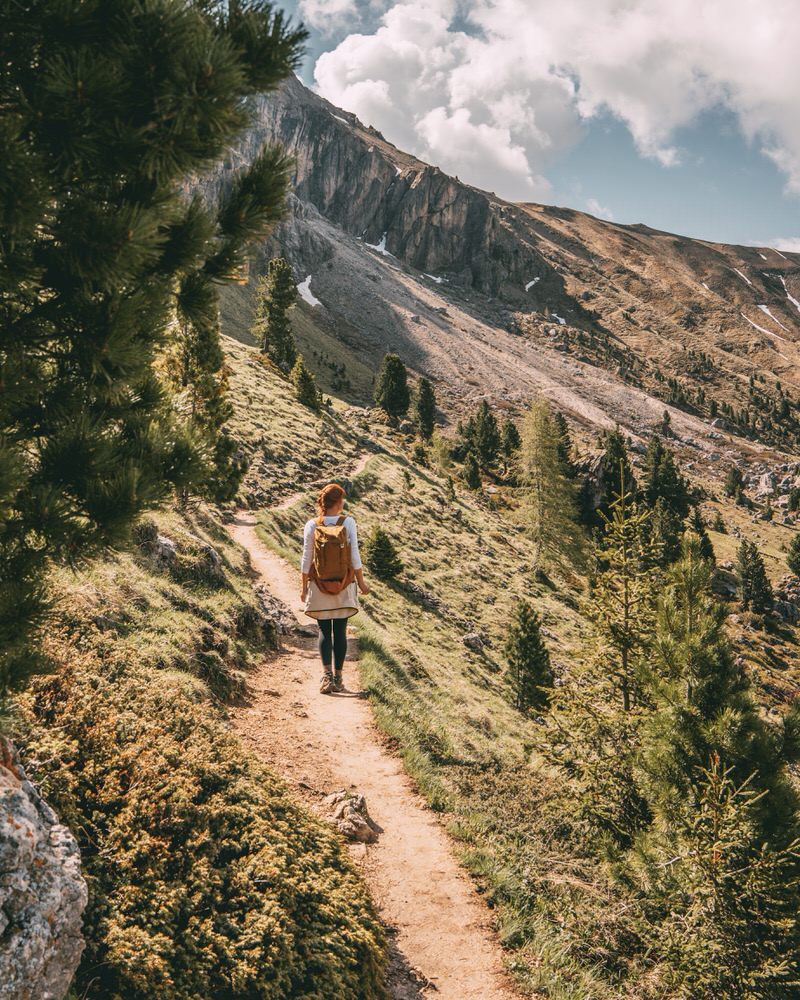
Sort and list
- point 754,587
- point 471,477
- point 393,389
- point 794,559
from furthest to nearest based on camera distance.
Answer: point 393,389 → point 794,559 → point 471,477 → point 754,587

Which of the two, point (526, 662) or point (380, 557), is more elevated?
point (380, 557)

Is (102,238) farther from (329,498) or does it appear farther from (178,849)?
(329,498)

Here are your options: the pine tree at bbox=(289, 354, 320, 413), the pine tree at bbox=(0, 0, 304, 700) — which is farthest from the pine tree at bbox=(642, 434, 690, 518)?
the pine tree at bbox=(0, 0, 304, 700)

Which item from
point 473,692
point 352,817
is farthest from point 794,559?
point 352,817

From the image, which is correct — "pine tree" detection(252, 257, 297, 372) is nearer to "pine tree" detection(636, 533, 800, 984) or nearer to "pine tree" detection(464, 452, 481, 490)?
"pine tree" detection(464, 452, 481, 490)

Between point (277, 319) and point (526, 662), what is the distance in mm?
60078

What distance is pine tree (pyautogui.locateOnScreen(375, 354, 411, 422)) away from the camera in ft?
277

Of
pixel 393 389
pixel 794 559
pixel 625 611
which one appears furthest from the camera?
pixel 393 389

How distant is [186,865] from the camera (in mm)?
5141

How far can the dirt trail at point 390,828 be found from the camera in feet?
18.3

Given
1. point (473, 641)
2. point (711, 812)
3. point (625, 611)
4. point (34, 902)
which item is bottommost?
point (473, 641)

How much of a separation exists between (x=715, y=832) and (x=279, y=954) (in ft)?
15.7

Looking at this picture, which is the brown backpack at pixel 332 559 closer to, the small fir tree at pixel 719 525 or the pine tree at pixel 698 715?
the pine tree at pixel 698 715

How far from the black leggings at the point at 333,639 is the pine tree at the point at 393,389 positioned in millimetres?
76249
